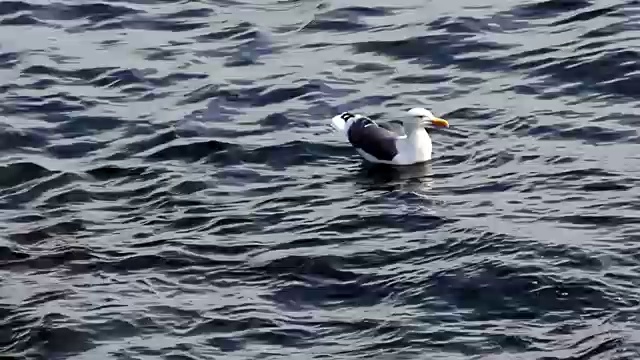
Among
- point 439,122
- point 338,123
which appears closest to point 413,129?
point 439,122

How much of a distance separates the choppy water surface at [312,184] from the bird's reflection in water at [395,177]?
1.3 inches

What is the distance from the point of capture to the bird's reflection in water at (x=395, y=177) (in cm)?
1336

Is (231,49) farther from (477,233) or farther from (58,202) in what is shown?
(477,233)

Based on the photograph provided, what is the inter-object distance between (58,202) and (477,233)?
153 inches

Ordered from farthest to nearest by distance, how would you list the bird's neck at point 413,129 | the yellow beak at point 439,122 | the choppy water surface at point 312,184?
the yellow beak at point 439,122 < the bird's neck at point 413,129 < the choppy water surface at point 312,184

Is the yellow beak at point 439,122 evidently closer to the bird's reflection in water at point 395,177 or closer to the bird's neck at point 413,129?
the bird's neck at point 413,129

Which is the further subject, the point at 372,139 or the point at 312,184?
the point at 372,139


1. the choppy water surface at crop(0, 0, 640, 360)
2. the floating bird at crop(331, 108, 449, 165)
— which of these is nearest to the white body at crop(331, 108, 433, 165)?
the floating bird at crop(331, 108, 449, 165)

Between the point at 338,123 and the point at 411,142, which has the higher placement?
the point at 338,123

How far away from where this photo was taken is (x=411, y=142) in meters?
13.8

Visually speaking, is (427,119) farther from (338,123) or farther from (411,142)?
(338,123)

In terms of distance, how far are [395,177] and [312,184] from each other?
1015mm

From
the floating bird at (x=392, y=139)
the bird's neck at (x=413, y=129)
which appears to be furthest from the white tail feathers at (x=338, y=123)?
the bird's neck at (x=413, y=129)

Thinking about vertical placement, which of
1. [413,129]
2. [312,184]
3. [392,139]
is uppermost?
[413,129]
